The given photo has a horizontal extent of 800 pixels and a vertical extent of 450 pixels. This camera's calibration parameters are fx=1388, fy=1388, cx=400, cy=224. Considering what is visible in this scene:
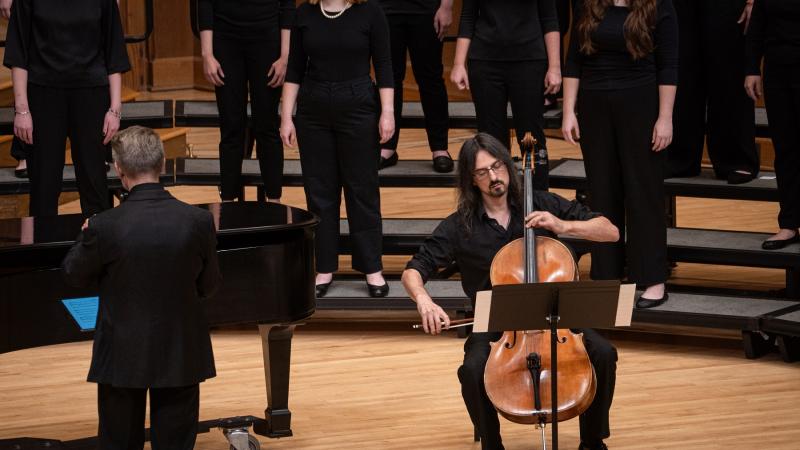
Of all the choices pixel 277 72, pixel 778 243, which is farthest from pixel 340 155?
pixel 778 243

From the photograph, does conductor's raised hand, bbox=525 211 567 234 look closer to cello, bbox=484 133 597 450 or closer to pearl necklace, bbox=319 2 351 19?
cello, bbox=484 133 597 450

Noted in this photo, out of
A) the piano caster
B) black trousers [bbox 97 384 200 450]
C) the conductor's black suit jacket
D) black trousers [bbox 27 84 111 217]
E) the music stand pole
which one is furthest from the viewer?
black trousers [bbox 27 84 111 217]

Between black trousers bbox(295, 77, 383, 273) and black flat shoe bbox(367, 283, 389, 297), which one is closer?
black trousers bbox(295, 77, 383, 273)

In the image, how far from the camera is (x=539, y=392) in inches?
141

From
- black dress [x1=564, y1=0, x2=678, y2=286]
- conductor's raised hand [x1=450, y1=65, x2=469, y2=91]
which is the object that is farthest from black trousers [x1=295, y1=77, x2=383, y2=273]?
black dress [x1=564, y1=0, x2=678, y2=286]

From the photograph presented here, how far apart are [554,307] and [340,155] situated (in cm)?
191

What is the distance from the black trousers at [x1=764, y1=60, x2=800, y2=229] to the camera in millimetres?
5195

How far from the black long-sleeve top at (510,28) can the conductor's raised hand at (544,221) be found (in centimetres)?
164

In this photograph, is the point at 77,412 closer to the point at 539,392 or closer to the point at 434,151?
the point at 539,392

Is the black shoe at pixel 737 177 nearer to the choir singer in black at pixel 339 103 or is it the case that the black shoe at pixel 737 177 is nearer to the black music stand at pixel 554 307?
the choir singer in black at pixel 339 103

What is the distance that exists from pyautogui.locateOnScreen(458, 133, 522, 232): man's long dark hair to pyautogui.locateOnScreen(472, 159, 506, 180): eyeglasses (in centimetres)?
1

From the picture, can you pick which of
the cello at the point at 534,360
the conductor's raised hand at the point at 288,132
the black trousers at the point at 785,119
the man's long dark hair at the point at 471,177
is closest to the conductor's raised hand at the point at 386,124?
the conductor's raised hand at the point at 288,132

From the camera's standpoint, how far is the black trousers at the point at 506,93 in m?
5.30

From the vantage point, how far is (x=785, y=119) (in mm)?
5250
